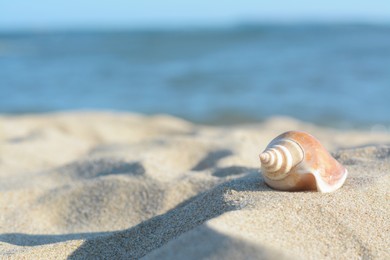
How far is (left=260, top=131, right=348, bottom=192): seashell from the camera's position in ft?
6.59

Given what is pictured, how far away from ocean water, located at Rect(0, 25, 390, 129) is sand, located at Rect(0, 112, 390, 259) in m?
2.91

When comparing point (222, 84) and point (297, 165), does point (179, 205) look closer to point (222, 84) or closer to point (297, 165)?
point (297, 165)

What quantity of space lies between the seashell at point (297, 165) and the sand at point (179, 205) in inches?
1.9

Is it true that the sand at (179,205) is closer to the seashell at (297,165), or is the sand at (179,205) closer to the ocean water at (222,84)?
the seashell at (297,165)

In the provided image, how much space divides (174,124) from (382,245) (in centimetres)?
416

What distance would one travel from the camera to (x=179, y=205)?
2.55 m

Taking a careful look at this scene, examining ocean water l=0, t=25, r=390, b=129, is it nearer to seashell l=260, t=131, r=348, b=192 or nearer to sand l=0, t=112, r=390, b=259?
sand l=0, t=112, r=390, b=259

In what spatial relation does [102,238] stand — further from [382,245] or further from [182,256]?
[382,245]

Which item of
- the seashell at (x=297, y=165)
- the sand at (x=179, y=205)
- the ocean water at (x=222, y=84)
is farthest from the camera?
the ocean water at (x=222, y=84)

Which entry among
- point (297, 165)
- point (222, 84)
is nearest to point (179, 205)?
point (297, 165)

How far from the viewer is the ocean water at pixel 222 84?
752 cm


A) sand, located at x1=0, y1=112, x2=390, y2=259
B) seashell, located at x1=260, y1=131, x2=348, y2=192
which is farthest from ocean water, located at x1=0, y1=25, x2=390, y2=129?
seashell, located at x1=260, y1=131, x2=348, y2=192

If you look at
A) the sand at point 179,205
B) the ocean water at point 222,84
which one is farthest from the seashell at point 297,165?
the ocean water at point 222,84

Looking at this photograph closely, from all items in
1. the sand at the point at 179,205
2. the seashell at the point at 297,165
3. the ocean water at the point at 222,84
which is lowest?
the ocean water at the point at 222,84
